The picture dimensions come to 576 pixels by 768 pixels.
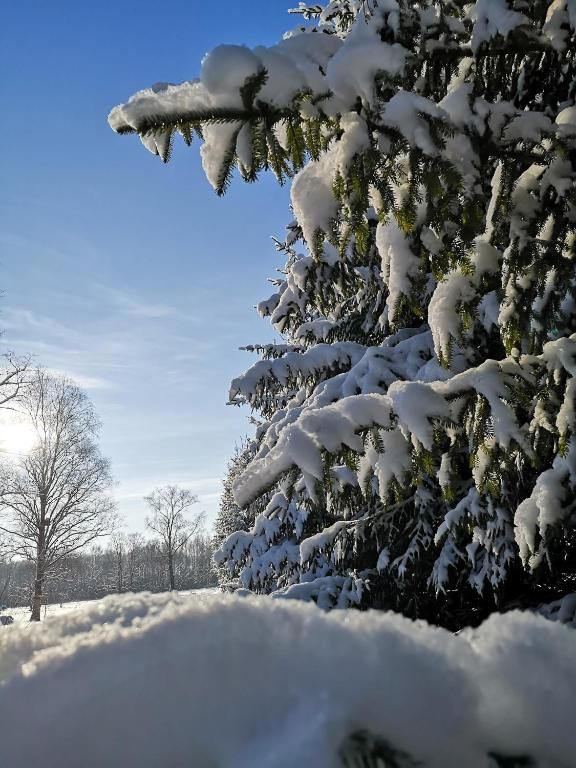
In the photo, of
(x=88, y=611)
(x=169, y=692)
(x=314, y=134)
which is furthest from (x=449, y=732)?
(x=314, y=134)

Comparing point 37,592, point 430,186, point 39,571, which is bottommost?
point 37,592

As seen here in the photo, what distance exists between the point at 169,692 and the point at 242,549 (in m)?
10.4

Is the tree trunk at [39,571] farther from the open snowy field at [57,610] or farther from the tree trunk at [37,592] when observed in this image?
the open snowy field at [57,610]

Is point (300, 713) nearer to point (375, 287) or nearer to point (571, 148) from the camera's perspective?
point (571, 148)

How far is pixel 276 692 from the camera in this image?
51cm

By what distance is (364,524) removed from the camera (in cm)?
529

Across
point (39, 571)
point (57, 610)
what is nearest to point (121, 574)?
point (57, 610)

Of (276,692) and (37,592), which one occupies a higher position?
(276,692)

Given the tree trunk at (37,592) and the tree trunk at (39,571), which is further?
the tree trunk at (39,571)

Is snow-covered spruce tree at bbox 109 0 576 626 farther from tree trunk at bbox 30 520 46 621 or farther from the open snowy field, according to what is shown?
tree trunk at bbox 30 520 46 621

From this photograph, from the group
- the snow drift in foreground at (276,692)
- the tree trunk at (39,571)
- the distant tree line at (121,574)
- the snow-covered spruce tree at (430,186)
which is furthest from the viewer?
the distant tree line at (121,574)

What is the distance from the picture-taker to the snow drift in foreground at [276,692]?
0.48 m

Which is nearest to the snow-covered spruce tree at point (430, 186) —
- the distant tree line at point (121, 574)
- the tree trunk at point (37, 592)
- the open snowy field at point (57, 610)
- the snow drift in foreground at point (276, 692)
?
the open snowy field at point (57, 610)

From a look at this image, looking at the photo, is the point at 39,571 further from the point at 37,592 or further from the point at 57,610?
the point at 57,610
